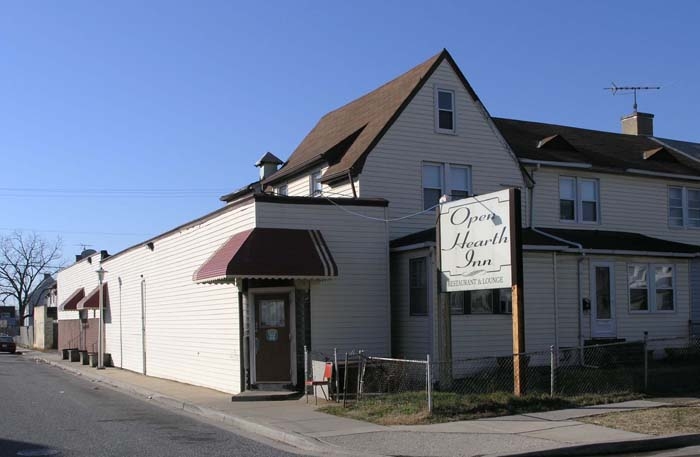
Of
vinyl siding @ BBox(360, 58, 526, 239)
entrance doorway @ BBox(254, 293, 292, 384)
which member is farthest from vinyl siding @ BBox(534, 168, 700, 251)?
entrance doorway @ BBox(254, 293, 292, 384)

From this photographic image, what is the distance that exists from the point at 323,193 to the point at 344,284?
15.2 feet

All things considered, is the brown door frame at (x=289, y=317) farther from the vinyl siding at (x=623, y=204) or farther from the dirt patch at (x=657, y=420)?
the vinyl siding at (x=623, y=204)

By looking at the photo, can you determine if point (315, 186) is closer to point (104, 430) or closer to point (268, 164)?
point (268, 164)

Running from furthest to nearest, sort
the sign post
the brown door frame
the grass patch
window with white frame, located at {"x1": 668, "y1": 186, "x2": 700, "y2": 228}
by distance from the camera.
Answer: window with white frame, located at {"x1": 668, "y1": 186, "x2": 700, "y2": 228} → the brown door frame → the sign post → the grass patch

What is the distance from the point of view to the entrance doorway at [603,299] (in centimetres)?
2159

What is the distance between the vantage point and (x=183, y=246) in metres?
23.0

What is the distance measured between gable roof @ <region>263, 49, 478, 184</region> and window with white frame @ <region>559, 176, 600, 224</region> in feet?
15.7

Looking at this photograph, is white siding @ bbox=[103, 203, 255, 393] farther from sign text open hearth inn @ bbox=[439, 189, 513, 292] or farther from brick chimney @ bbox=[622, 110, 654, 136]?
brick chimney @ bbox=[622, 110, 654, 136]

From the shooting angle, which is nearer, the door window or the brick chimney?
the door window

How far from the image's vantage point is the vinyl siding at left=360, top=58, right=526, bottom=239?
2142 centimetres

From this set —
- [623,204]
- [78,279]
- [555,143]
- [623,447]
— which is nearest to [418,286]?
[623,447]

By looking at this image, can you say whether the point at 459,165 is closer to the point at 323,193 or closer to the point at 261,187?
the point at 323,193

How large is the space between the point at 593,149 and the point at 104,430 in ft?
65.7

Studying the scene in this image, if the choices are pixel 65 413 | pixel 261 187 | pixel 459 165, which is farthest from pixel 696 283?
pixel 65 413
